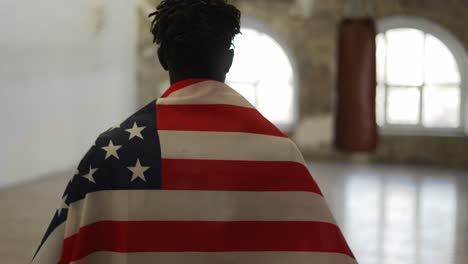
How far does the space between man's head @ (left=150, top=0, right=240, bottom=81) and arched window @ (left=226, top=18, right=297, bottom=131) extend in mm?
7632

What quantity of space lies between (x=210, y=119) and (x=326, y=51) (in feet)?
24.5

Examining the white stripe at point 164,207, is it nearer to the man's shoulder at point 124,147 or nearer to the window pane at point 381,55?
the man's shoulder at point 124,147

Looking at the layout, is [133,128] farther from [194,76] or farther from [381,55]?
[381,55]

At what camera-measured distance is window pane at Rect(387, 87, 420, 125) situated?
8750mm

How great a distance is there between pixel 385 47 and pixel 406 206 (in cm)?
314

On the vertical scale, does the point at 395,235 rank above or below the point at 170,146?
below

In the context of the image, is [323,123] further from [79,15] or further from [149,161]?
[149,161]

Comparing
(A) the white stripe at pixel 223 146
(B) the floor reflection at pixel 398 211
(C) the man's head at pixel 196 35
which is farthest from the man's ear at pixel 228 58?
(B) the floor reflection at pixel 398 211

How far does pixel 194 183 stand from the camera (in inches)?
50.9

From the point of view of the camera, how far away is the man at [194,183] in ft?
4.22

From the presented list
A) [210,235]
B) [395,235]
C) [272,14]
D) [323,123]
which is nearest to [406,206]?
[395,235]

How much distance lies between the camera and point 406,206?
19.9 ft

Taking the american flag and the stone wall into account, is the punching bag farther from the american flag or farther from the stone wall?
the american flag


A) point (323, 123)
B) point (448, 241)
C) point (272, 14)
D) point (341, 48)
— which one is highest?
point (272, 14)
